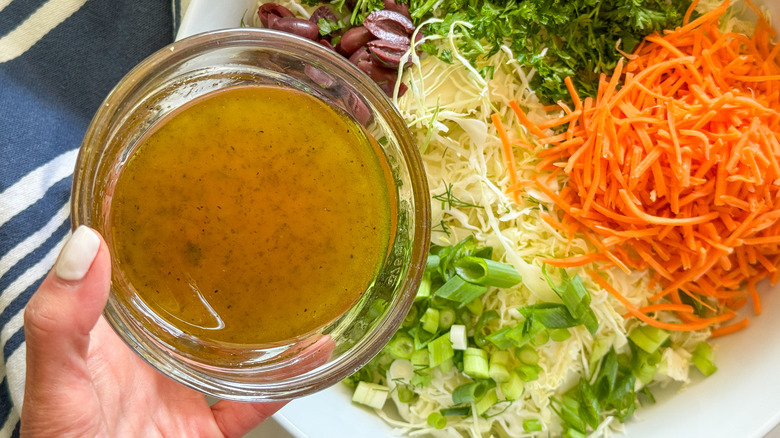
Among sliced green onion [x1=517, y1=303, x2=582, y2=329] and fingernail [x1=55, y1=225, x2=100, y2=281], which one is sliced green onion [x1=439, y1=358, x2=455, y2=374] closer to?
sliced green onion [x1=517, y1=303, x2=582, y2=329]

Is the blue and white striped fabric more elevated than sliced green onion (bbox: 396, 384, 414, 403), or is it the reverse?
the blue and white striped fabric

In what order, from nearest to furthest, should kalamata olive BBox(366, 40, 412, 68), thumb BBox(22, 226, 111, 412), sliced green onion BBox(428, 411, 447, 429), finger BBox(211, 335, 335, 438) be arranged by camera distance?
thumb BBox(22, 226, 111, 412)
finger BBox(211, 335, 335, 438)
kalamata olive BBox(366, 40, 412, 68)
sliced green onion BBox(428, 411, 447, 429)

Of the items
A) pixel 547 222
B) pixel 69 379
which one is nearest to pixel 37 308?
pixel 69 379

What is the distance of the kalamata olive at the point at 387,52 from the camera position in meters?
1.78

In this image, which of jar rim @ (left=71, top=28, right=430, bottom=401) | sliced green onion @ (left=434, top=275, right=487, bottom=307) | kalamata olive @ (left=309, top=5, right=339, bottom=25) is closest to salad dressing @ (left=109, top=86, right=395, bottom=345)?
jar rim @ (left=71, top=28, right=430, bottom=401)

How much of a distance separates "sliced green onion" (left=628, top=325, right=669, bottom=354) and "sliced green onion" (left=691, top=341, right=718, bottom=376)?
0.16 meters

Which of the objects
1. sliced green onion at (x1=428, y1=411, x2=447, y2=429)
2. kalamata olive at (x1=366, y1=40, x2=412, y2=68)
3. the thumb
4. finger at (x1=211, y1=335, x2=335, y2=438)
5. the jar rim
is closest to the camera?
the thumb

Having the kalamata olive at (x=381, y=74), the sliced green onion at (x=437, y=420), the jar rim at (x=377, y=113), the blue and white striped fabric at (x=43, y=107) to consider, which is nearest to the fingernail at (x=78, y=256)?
the jar rim at (x=377, y=113)

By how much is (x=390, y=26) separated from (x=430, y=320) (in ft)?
2.88

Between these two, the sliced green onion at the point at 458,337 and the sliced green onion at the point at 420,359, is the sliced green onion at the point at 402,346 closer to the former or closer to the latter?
the sliced green onion at the point at 420,359

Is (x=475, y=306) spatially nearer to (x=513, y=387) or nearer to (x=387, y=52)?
(x=513, y=387)

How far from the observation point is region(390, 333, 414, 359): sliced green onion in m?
1.84

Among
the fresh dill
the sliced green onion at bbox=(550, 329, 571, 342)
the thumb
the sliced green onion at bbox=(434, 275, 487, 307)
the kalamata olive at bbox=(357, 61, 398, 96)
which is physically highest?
the kalamata olive at bbox=(357, 61, 398, 96)

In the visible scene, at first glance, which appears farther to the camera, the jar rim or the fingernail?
the jar rim
